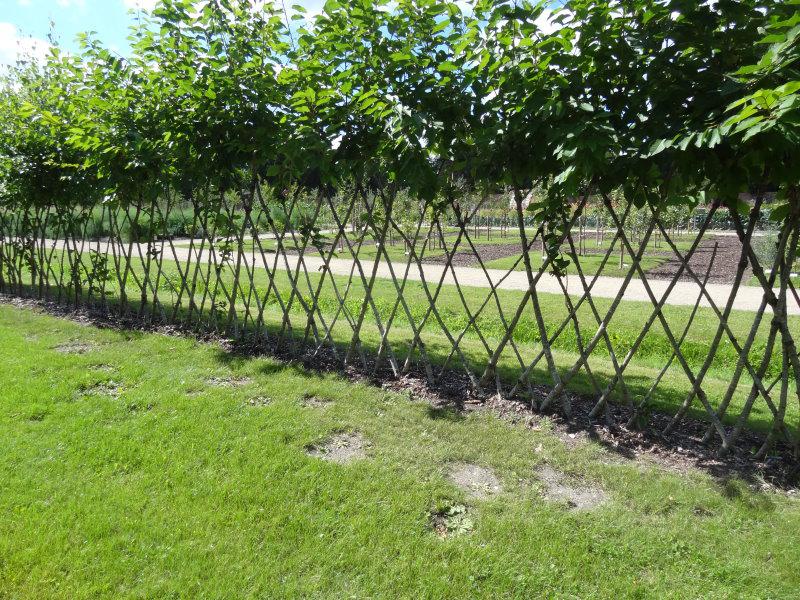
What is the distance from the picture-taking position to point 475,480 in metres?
3.27

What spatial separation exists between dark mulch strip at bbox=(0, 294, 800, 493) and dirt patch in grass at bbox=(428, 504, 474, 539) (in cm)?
125

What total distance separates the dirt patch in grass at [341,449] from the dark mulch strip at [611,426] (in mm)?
765

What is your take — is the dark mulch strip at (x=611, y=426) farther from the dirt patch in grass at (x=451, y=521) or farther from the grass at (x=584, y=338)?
the dirt patch in grass at (x=451, y=521)

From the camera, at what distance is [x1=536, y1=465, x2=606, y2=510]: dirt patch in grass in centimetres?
302

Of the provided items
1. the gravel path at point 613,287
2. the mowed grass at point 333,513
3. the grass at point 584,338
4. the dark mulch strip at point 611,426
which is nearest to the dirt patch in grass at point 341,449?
the mowed grass at point 333,513

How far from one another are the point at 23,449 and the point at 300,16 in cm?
369

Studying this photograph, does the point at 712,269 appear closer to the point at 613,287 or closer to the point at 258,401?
the point at 613,287

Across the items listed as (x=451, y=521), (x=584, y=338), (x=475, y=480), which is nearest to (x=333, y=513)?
(x=451, y=521)

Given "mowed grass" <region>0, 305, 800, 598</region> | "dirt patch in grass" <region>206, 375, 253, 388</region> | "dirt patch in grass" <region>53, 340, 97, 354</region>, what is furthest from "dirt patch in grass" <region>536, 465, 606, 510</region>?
"dirt patch in grass" <region>53, 340, 97, 354</region>

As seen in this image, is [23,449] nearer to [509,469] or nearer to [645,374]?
[509,469]

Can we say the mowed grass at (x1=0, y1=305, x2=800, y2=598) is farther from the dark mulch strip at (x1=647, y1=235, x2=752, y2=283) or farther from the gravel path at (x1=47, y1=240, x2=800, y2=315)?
the dark mulch strip at (x1=647, y1=235, x2=752, y2=283)

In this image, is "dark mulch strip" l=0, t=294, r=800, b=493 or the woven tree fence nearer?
the woven tree fence

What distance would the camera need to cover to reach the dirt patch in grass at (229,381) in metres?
4.88

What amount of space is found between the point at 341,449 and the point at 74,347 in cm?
419
